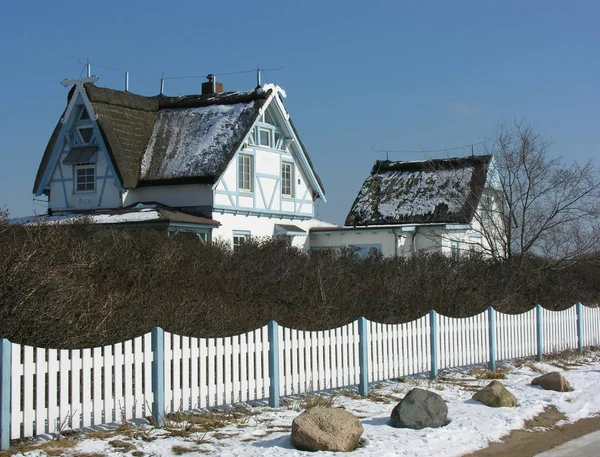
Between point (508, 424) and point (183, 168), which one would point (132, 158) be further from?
point (508, 424)

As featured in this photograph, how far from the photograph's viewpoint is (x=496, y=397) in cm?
1023

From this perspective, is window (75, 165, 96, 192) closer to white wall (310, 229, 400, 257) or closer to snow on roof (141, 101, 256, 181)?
snow on roof (141, 101, 256, 181)

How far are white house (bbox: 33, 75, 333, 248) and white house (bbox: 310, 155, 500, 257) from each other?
3443 millimetres

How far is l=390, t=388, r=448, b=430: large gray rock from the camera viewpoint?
8.70 metres

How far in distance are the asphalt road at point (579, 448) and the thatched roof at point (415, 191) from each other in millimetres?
25781

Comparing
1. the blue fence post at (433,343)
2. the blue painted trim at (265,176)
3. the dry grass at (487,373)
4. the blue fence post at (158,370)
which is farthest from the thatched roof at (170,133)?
the blue fence post at (158,370)

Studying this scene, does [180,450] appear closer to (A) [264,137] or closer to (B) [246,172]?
(B) [246,172]

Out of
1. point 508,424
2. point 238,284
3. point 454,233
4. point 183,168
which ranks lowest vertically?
point 508,424

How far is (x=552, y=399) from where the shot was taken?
1098 centimetres

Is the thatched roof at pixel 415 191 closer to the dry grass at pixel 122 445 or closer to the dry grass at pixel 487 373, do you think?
the dry grass at pixel 487 373

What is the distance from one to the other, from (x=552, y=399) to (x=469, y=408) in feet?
5.56

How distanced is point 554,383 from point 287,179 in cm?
2105

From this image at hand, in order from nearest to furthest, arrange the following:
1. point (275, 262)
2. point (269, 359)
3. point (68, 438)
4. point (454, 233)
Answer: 1. point (68, 438)
2. point (269, 359)
3. point (275, 262)
4. point (454, 233)

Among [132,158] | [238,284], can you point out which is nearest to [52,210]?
[132,158]
